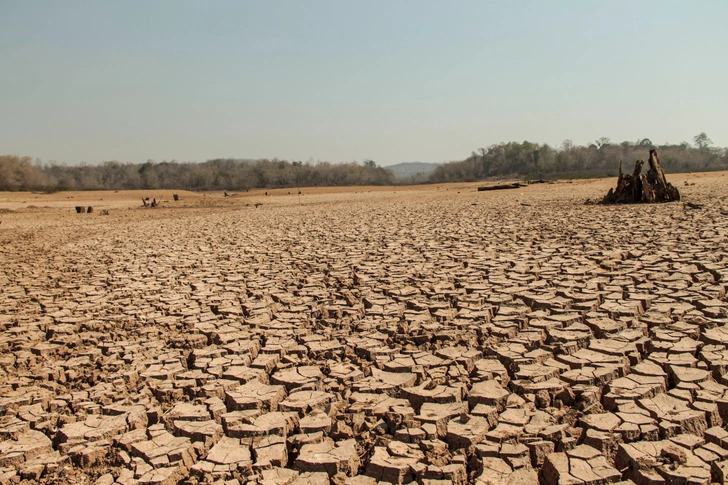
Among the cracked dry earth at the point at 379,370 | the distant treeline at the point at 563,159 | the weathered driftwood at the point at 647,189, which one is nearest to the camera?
the cracked dry earth at the point at 379,370

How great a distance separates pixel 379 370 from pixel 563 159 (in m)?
62.4

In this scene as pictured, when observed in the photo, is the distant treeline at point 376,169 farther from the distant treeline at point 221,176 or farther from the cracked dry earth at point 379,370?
the cracked dry earth at point 379,370

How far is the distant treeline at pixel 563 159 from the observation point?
2260 inches

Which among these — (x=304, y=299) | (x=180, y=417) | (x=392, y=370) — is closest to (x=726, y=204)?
(x=304, y=299)

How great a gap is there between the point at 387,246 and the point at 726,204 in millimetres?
7839

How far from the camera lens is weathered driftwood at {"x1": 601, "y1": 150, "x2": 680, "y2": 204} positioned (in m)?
12.8

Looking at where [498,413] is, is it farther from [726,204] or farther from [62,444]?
[726,204]

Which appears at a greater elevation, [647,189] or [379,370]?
[647,189]

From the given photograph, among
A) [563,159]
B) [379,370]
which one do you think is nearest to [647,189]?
[379,370]

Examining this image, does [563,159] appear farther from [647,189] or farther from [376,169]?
[647,189]

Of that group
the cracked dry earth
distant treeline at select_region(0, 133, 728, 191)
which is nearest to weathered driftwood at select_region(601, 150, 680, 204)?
the cracked dry earth

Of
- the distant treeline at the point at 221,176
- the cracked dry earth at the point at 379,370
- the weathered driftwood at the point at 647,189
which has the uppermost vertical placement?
the distant treeline at the point at 221,176

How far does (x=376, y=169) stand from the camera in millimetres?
70562


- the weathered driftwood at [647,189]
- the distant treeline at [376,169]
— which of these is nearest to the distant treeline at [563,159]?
the distant treeline at [376,169]
